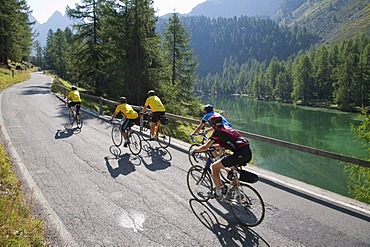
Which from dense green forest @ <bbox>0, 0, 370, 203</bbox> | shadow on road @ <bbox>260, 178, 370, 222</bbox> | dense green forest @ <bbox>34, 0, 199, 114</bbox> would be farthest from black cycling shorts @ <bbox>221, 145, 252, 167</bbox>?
dense green forest @ <bbox>34, 0, 199, 114</bbox>

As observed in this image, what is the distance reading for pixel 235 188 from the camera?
5.83 m

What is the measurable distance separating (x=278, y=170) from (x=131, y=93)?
14388mm

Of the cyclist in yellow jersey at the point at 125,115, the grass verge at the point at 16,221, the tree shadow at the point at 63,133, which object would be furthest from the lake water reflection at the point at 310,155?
the grass verge at the point at 16,221

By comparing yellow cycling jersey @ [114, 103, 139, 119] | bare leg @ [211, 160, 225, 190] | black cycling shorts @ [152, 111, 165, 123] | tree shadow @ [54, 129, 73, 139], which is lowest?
tree shadow @ [54, 129, 73, 139]

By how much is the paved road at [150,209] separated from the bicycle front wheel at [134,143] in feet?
2.21

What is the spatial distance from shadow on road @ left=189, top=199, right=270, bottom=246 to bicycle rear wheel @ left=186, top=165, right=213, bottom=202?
35cm

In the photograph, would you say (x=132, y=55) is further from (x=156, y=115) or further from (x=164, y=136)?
(x=164, y=136)

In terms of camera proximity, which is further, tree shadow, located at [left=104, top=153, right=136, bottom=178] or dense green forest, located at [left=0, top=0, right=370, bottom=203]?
dense green forest, located at [left=0, top=0, right=370, bottom=203]

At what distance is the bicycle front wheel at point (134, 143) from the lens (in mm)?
10443

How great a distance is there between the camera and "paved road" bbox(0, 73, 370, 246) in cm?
502

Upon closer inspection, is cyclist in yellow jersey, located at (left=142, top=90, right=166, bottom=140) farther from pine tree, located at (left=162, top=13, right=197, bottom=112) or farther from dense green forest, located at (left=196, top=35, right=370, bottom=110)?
dense green forest, located at (left=196, top=35, right=370, bottom=110)

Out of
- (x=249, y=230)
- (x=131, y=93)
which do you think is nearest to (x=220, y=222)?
(x=249, y=230)

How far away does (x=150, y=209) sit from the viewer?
6.04m

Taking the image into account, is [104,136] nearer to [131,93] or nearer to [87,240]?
[87,240]
